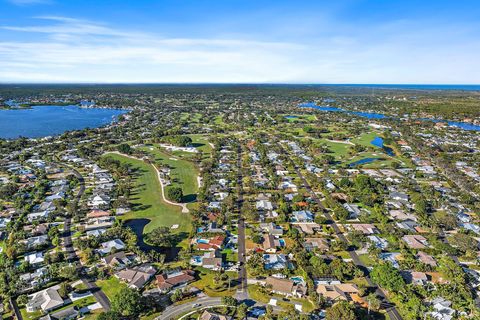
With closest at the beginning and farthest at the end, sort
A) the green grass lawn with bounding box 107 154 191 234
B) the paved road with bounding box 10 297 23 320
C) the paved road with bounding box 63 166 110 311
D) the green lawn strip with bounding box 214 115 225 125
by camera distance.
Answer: the paved road with bounding box 10 297 23 320 → the paved road with bounding box 63 166 110 311 → the green grass lawn with bounding box 107 154 191 234 → the green lawn strip with bounding box 214 115 225 125

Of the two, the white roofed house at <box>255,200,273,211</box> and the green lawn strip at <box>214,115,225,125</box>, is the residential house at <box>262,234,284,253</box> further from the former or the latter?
the green lawn strip at <box>214,115,225,125</box>

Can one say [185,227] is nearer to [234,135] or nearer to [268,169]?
[268,169]

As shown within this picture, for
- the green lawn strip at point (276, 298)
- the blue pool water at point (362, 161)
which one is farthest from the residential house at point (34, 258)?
the blue pool water at point (362, 161)

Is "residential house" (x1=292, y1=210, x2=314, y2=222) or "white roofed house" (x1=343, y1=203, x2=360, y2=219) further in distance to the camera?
"white roofed house" (x1=343, y1=203, x2=360, y2=219)

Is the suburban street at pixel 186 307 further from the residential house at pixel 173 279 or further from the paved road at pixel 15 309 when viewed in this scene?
the paved road at pixel 15 309

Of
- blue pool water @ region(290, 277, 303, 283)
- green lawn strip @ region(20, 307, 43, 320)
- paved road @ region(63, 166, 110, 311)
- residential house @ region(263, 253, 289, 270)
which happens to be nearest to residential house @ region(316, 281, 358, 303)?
blue pool water @ region(290, 277, 303, 283)

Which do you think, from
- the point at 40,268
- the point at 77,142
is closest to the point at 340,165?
the point at 40,268
